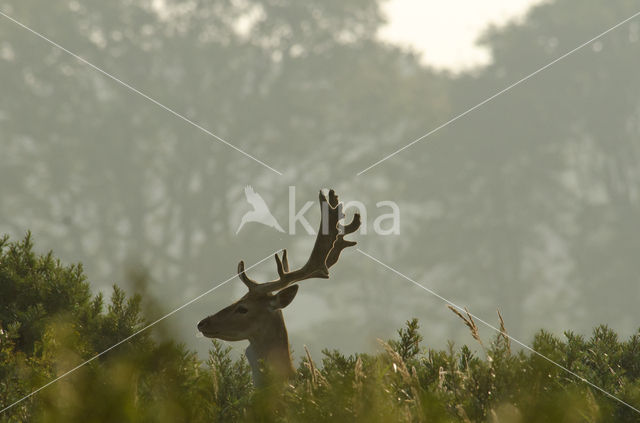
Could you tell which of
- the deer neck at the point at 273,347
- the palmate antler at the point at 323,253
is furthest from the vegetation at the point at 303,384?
the palmate antler at the point at 323,253

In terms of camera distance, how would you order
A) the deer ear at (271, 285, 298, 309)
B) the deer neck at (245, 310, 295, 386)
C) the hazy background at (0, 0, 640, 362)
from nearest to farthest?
the deer neck at (245, 310, 295, 386), the deer ear at (271, 285, 298, 309), the hazy background at (0, 0, 640, 362)

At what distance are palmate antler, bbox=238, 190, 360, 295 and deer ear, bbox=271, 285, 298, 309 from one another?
0.54ft

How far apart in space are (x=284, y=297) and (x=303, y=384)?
3.01 m

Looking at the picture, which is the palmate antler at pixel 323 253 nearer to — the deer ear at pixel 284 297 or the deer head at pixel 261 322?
the deer head at pixel 261 322

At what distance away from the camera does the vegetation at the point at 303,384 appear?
2047 mm

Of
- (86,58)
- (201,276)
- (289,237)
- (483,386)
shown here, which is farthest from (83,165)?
(483,386)

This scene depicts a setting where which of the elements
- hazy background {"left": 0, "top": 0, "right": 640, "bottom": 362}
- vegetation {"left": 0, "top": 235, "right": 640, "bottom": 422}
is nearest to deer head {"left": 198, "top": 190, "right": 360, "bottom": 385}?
vegetation {"left": 0, "top": 235, "right": 640, "bottom": 422}

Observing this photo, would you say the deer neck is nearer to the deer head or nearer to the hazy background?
the deer head

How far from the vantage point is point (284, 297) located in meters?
6.43

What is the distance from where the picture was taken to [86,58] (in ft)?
70.6

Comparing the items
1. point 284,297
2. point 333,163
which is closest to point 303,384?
point 284,297

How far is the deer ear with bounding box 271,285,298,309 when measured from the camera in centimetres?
641

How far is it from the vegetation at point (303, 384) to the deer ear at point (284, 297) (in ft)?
2.91

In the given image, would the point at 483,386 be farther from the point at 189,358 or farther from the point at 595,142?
the point at 595,142
